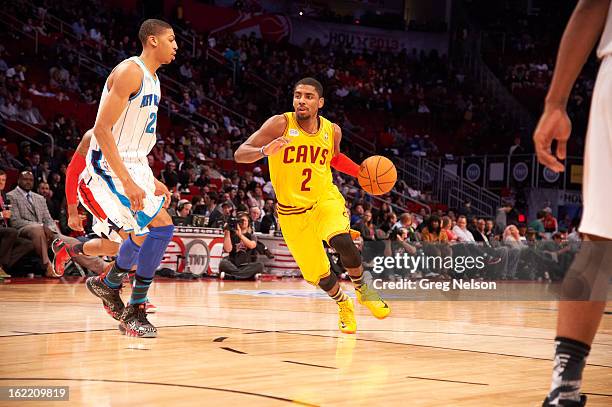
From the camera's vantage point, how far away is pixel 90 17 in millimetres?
20172

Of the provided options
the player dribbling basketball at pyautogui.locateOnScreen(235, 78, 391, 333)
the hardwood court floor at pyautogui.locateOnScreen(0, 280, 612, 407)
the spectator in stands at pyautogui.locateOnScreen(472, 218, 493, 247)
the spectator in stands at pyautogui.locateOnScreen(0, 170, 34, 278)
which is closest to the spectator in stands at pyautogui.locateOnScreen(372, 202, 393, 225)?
the spectator in stands at pyautogui.locateOnScreen(472, 218, 493, 247)

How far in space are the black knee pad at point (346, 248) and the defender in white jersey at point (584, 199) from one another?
374cm

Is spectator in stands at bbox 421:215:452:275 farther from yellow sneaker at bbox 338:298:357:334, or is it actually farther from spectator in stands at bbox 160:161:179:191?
yellow sneaker at bbox 338:298:357:334

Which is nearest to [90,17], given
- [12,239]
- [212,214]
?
[212,214]

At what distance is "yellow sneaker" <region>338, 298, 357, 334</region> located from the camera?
19.5 ft

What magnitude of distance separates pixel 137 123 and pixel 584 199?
3609 millimetres

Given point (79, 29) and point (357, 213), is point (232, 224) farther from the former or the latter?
point (79, 29)

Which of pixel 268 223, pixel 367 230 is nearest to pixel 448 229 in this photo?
pixel 367 230

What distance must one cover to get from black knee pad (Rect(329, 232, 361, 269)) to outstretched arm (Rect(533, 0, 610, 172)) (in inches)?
147

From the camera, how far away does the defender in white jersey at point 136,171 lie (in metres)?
5.16

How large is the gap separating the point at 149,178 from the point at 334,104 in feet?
61.8

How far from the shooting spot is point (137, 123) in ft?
17.5

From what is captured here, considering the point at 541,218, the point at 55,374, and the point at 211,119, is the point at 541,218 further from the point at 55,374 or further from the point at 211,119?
the point at 55,374

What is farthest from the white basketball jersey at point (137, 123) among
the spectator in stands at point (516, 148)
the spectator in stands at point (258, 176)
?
the spectator in stands at point (516, 148)
